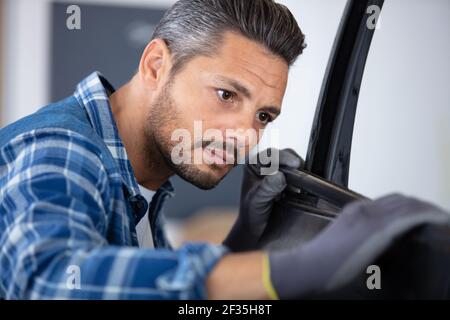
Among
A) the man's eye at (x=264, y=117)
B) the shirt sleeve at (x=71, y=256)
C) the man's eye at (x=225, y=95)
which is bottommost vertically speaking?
the shirt sleeve at (x=71, y=256)

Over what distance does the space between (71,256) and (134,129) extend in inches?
18.8

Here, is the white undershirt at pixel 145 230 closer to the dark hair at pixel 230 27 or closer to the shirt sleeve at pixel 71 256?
the dark hair at pixel 230 27

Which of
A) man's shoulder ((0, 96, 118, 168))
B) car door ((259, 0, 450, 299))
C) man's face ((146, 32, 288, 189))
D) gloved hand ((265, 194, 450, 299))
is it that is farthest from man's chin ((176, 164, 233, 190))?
gloved hand ((265, 194, 450, 299))

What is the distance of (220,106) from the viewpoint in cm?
84

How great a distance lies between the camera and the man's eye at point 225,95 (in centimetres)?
83

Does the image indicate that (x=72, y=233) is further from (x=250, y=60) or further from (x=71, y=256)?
(x=250, y=60)

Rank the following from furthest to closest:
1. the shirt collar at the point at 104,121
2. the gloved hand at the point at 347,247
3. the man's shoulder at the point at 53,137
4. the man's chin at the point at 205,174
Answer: the man's chin at the point at 205,174, the shirt collar at the point at 104,121, the man's shoulder at the point at 53,137, the gloved hand at the point at 347,247

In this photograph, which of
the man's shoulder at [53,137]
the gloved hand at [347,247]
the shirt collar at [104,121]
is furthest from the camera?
the shirt collar at [104,121]

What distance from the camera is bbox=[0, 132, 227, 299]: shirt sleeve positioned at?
511 millimetres

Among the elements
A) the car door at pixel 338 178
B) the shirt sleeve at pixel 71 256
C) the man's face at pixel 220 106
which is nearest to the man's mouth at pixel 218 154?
the man's face at pixel 220 106

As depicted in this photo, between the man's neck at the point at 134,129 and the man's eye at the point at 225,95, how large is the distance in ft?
0.58

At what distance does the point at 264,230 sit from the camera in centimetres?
88

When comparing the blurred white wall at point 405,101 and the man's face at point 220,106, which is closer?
the blurred white wall at point 405,101

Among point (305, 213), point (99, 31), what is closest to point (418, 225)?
point (305, 213)
